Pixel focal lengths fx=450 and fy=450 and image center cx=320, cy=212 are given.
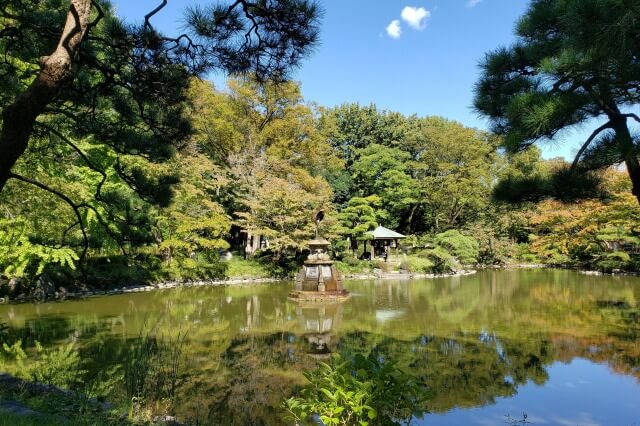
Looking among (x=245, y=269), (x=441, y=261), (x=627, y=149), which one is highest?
(x=627, y=149)

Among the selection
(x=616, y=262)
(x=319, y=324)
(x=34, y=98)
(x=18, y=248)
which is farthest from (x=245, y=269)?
(x=34, y=98)

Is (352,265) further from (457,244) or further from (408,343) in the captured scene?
(408,343)

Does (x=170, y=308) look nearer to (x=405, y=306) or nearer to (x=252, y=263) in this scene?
(x=405, y=306)

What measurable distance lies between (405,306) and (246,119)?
1132 cm

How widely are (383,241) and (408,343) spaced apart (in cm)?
1406

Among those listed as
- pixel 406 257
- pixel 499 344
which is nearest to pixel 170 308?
pixel 499 344

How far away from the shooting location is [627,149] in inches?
103

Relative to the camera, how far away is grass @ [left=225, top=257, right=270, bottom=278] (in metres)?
15.4

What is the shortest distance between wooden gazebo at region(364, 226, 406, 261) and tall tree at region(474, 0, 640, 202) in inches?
596

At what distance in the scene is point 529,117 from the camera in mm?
2602

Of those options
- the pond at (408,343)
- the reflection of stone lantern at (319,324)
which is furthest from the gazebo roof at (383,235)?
the reflection of stone lantern at (319,324)

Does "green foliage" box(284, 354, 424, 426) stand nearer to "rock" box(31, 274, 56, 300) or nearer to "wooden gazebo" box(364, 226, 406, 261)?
"rock" box(31, 274, 56, 300)

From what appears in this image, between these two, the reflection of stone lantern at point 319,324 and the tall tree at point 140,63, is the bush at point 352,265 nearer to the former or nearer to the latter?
the reflection of stone lantern at point 319,324

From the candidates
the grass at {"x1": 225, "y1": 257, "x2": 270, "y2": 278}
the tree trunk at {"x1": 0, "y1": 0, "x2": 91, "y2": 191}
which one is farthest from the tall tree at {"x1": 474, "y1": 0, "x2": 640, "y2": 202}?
the grass at {"x1": 225, "y1": 257, "x2": 270, "y2": 278}
